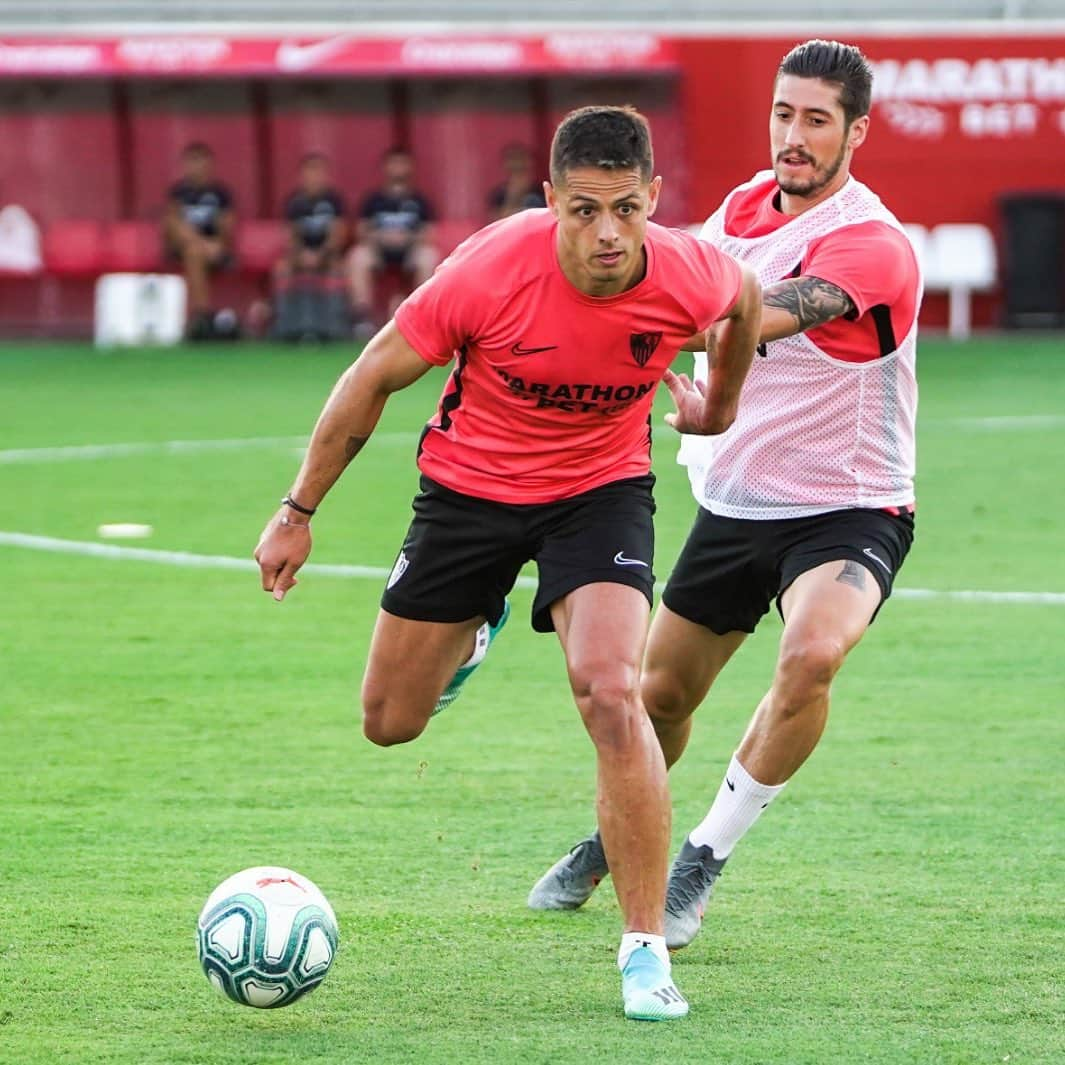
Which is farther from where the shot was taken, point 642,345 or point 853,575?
point 853,575

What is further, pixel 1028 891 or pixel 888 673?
pixel 888 673

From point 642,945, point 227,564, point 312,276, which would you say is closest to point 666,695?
point 642,945

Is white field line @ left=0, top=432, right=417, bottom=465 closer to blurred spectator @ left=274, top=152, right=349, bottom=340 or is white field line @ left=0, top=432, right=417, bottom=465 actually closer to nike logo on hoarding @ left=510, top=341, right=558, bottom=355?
blurred spectator @ left=274, top=152, right=349, bottom=340

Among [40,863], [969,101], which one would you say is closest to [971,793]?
[40,863]

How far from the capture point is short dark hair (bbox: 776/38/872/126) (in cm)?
622

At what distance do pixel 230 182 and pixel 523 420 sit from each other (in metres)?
24.4

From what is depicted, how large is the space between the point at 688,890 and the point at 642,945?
2.04ft

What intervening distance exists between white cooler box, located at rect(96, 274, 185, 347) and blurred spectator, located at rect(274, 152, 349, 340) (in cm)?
122

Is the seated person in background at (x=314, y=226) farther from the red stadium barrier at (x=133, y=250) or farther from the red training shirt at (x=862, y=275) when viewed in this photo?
the red training shirt at (x=862, y=275)

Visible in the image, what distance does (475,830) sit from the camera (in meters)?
6.86

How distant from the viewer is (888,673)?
912cm

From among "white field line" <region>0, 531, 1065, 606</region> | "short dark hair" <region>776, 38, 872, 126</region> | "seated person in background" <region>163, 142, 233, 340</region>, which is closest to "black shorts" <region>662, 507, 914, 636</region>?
"short dark hair" <region>776, 38, 872, 126</region>

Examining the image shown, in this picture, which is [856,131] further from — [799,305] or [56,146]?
[56,146]

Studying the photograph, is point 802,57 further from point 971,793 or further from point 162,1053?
point 162,1053
